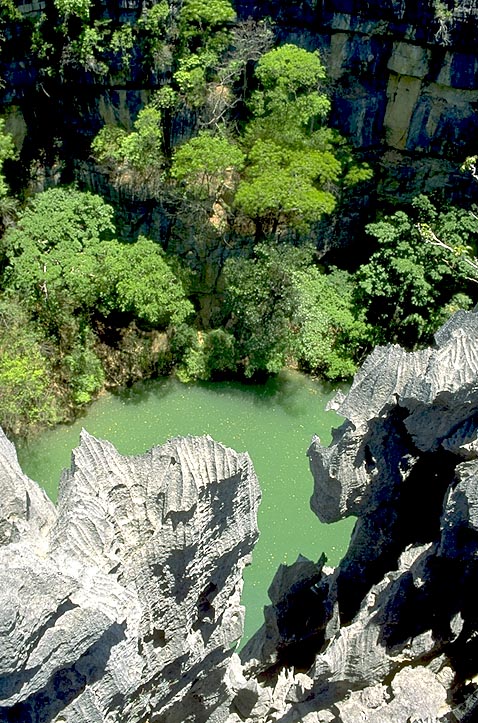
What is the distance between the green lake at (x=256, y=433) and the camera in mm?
11625

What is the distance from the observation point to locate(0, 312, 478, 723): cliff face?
178 inches

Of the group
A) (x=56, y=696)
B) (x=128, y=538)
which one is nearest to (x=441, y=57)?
(x=128, y=538)

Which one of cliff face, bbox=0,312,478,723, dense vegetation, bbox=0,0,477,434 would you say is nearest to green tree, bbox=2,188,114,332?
dense vegetation, bbox=0,0,477,434

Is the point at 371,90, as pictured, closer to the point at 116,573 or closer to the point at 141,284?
the point at 141,284

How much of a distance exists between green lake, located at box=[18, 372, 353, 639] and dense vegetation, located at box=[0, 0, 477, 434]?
40cm

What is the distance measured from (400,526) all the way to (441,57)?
1019 cm

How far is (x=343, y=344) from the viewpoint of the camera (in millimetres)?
14688

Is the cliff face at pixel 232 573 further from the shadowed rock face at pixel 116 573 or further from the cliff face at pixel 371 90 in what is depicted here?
the cliff face at pixel 371 90

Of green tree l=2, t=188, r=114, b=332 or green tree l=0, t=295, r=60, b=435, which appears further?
green tree l=2, t=188, r=114, b=332

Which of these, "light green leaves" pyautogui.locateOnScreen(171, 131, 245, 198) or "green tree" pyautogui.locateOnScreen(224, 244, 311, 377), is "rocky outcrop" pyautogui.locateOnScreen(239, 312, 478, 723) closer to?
"green tree" pyautogui.locateOnScreen(224, 244, 311, 377)

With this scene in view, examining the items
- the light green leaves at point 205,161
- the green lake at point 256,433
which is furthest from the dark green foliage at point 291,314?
the light green leaves at point 205,161

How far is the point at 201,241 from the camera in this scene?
1459 centimetres

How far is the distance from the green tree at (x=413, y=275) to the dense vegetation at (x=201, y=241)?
0.03 meters

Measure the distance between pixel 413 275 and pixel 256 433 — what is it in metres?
4.05
